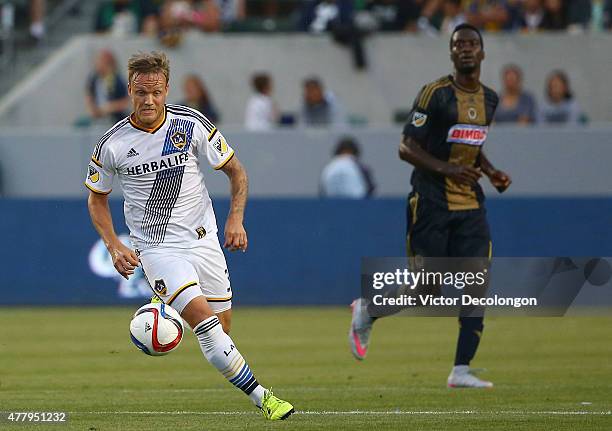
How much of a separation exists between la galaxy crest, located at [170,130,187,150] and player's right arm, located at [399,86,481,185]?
2398mm

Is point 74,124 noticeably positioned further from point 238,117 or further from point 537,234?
point 537,234

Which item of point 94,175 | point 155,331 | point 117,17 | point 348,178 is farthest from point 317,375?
point 117,17

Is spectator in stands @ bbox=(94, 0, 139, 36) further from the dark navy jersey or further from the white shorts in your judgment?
the white shorts

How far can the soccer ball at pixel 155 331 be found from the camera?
8.91 m

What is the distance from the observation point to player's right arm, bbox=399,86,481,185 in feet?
36.0

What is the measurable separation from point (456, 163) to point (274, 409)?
10.3 feet

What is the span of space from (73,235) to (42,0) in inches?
316

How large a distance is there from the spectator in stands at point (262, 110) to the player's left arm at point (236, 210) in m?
12.2

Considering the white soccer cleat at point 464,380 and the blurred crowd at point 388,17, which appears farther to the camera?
the blurred crowd at point 388,17

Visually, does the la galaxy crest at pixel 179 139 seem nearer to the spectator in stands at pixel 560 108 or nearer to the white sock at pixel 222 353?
the white sock at pixel 222 353

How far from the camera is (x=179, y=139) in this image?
926 cm

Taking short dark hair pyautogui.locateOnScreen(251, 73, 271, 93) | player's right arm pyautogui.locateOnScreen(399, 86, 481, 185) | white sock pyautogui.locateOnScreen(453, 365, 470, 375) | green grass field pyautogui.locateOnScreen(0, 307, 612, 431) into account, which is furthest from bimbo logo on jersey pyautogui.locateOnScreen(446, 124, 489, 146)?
short dark hair pyautogui.locateOnScreen(251, 73, 271, 93)

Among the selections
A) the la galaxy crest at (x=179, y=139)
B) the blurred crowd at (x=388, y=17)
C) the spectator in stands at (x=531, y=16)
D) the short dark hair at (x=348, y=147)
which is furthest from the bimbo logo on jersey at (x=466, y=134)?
the spectator in stands at (x=531, y=16)

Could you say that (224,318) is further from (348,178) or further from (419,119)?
(348,178)
